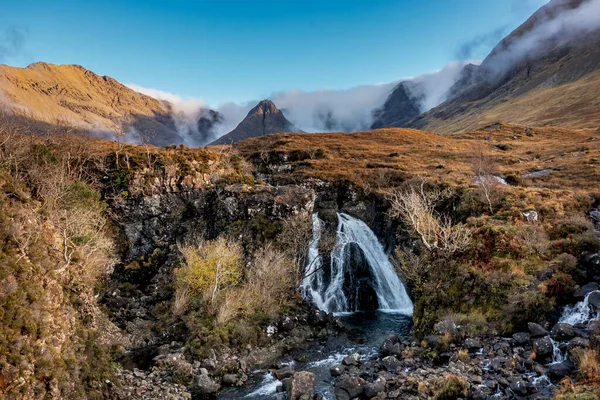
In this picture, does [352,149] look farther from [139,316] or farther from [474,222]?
[139,316]

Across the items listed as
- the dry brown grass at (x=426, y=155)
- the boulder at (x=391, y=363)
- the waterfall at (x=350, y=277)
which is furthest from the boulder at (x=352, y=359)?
the dry brown grass at (x=426, y=155)

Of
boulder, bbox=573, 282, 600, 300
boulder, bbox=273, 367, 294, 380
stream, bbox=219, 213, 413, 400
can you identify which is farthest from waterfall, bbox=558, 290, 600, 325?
boulder, bbox=273, 367, 294, 380

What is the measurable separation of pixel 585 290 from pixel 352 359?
18.7 meters

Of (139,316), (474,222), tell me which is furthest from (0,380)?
(474,222)

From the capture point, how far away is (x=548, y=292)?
2617cm

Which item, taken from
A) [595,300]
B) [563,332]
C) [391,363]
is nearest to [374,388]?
[391,363]

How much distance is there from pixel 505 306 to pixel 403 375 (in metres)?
10.5

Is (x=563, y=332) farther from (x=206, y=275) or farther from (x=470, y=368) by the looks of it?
(x=206, y=275)

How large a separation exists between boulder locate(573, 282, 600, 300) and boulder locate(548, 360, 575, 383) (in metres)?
7.33

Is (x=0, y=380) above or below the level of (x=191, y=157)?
below

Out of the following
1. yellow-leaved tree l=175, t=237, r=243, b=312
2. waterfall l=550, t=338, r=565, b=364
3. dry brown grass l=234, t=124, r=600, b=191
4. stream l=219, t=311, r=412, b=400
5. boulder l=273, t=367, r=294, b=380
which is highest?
dry brown grass l=234, t=124, r=600, b=191

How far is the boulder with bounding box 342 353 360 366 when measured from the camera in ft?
92.6

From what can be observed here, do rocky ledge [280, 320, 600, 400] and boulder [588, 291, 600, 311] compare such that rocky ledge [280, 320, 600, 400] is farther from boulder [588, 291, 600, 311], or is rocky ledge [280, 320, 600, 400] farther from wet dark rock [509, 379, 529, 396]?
boulder [588, 291, 600, 311]

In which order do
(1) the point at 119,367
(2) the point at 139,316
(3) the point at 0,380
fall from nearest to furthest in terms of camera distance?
(3) the point at 0,380
(1) the point at 119,367
(2) the point at 139,316
